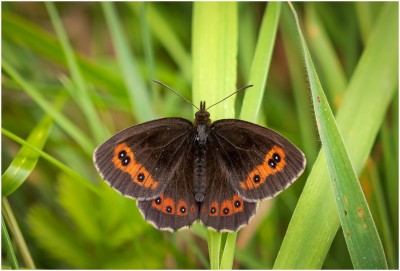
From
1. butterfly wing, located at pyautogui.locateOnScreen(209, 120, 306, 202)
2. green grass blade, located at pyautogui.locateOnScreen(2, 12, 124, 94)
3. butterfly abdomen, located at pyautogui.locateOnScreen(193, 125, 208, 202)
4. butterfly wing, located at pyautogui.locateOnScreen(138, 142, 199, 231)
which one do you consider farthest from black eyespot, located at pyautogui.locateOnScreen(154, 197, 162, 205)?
green grass blade, located at pyautogui.locateOnScreen(2, 12, 124, 94)

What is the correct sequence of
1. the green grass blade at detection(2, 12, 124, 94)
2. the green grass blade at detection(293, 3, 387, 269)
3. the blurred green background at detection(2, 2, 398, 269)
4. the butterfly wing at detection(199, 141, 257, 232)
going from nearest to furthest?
the green grass blade at detection(293, 3, 387, 269) → the butterfly wing at detection(199, 141, 257, 232) → the blurred green background at detection(2, 2, 398, 269) → the green grass blade at detection(2, 12, 124, 94)

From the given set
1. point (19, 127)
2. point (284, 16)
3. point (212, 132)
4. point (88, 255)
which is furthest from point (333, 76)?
point (19, 127)

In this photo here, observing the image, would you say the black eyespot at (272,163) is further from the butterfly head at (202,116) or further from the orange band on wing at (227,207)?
the butterfly head at (202,116)

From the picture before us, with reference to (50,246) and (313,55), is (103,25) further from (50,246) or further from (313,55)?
(50,246)

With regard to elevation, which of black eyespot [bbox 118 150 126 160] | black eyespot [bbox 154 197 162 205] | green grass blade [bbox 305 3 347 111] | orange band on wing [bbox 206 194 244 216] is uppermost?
green grass blade [bbox 305 3 347 111]

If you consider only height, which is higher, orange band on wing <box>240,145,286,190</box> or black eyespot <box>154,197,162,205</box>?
orange band on wing <box>240,145,286,190</box>

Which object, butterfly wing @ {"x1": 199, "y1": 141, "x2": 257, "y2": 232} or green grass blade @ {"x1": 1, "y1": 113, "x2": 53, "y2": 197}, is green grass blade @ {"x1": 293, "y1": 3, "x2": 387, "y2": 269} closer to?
butterfly wing @ {"x1": 199, "y1": 141, "x2": 257, "y2": 232}

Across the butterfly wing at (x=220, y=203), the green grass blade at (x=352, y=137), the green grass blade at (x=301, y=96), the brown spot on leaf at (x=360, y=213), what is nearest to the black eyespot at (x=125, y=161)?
the butterfly wing at (x=220, y=203)
